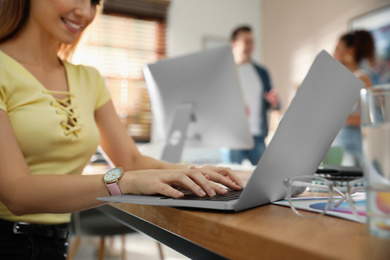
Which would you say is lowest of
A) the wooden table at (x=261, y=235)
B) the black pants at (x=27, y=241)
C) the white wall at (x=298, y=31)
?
the black pants at (x=27, y=241)

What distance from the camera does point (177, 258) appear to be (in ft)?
8.38

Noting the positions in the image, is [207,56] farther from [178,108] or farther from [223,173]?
[223,173]

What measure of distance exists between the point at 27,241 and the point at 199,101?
747 millimetres

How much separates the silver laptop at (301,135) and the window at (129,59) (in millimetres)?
3735

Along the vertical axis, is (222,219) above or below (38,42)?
below

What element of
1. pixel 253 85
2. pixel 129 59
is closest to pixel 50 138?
pixel 253 85

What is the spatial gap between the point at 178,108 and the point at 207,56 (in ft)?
0.79

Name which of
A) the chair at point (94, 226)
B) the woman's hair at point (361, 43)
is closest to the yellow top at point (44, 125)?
the chair at point (94, 226)

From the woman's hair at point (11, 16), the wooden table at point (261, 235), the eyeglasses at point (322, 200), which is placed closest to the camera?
the wooden table at point (261, 235)

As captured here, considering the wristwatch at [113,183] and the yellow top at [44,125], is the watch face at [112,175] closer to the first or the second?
the wristwatch at [113,183]

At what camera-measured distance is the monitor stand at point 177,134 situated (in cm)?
143

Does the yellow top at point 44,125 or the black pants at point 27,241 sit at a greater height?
the yellow top at point 44,125

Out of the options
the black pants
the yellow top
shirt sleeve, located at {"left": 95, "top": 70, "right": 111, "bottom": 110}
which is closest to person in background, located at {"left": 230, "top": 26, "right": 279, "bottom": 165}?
shirt sleeve, located at {"left": 95, "top": 70, "right": 111, "bottom": 110}

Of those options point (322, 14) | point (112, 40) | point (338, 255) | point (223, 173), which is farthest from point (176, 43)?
point (338, 255)
